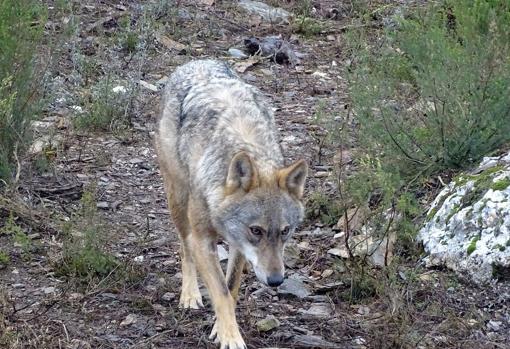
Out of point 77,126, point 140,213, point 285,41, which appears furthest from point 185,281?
point 285,41

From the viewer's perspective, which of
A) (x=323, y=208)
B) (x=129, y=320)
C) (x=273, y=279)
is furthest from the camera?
(x=323, y=208)

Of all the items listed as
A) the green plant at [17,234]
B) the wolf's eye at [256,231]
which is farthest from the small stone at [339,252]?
the green plant at [17,234]

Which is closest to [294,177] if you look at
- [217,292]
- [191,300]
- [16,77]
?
Answer: [217,292]

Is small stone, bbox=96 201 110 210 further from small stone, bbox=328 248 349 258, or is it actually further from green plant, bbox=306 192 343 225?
small stone, bbox=328 248 349 258

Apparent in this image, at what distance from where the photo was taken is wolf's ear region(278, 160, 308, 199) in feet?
17.1

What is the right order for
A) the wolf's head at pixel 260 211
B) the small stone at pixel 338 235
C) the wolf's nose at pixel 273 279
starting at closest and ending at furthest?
the wolf's nose at pixel 273 279 < the wolf's head at pixel 260 211 < the small stone at pixel 338 235

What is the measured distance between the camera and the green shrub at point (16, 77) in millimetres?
7145

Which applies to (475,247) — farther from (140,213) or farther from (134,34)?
(134,34)

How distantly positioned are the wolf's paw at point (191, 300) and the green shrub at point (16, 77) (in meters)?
1.91

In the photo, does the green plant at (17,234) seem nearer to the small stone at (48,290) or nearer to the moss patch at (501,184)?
the small stone at (48,290)

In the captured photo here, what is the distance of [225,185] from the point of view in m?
5.30

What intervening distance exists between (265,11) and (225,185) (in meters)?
8.24

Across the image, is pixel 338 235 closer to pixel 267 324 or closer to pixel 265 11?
pixel 267 324

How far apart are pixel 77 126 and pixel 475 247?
458cm
